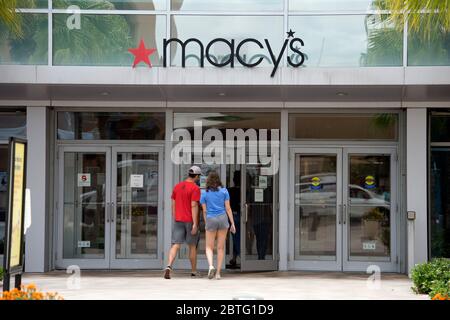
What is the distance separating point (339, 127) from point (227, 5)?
298 cm

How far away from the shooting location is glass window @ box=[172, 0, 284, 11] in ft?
44.0

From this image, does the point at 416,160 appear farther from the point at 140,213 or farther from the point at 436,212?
the point at 140,213

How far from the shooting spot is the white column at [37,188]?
1418cm

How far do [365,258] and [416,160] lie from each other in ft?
6.38

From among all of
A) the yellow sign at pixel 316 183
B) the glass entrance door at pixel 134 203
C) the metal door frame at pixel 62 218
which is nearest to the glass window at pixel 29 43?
the metal door frame at pixel 62 218

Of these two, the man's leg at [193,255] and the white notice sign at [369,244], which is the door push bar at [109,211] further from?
the white notice sign at [369,244]

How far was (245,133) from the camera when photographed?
14.6m

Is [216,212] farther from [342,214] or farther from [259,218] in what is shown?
[342,214]

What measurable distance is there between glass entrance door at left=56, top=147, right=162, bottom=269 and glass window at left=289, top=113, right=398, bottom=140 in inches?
100

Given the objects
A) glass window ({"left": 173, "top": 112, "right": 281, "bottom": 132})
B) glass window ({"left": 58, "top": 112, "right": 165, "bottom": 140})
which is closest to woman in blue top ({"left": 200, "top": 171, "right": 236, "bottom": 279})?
glass window ({"left": 173, "top": 112, "right": 281, "bottom": 132})

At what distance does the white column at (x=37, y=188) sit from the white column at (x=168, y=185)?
2079 millimetres

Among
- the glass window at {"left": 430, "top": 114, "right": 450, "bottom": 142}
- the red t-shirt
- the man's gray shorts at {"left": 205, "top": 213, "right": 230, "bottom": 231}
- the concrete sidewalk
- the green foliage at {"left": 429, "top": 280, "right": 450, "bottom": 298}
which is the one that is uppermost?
the glass window at {"left": 430, "top": 114, "right": 450, "bottom": 142}

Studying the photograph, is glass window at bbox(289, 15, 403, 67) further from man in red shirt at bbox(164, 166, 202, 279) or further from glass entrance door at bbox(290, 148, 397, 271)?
man in red shirt at bbox(164, 166, 202, 279)
